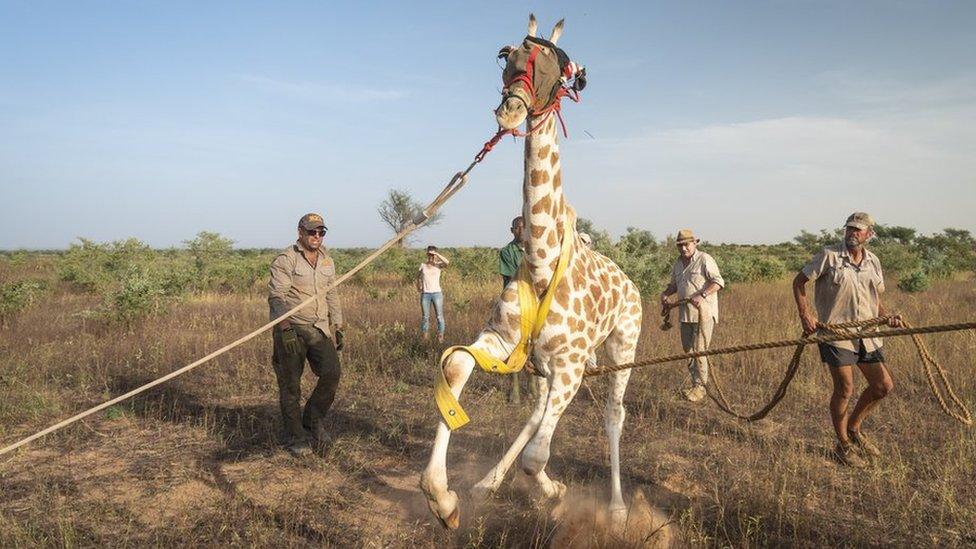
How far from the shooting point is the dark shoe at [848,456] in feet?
16.3

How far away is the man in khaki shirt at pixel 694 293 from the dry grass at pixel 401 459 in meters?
0.43

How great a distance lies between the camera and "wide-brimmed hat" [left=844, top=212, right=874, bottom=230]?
4.99m

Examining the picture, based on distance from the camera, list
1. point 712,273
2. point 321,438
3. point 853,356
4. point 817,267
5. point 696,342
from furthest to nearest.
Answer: point 696,342
point 712,273
point 321,438
point 817,267
point 853,356

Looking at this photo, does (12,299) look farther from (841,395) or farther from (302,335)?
(841,395)

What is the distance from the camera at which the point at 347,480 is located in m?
4.77

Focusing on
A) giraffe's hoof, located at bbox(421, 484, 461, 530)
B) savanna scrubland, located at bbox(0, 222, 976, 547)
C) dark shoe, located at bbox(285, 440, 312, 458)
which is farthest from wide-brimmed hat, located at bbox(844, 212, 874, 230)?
dark shoe, located at bbox(285, 440, 312, 458)

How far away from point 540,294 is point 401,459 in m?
2.59

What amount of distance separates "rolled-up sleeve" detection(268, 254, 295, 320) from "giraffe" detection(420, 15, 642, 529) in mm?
Answer: 2551

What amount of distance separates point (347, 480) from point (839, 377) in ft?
14.1

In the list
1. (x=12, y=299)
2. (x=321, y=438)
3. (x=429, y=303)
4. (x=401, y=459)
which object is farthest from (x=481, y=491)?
(x=12, y=299)

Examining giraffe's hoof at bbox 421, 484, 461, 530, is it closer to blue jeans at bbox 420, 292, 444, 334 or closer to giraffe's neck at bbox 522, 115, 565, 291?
giraffe's neck at bbox 522, 115, 565, 291

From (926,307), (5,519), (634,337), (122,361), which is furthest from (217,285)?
(926,307)

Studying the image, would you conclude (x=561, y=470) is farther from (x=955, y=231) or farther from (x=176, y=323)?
(x=955, y=231)

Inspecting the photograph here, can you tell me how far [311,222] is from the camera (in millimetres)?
5418
